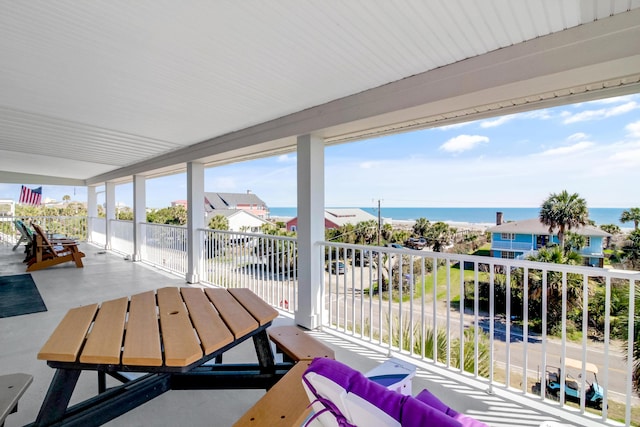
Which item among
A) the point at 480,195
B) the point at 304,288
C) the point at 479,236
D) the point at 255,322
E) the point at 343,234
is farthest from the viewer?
the point at 480,195

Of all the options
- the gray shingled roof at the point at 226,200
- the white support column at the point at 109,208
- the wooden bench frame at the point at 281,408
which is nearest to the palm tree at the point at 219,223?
the gray shingled roof at the point at 226,200

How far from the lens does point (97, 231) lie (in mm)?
10758

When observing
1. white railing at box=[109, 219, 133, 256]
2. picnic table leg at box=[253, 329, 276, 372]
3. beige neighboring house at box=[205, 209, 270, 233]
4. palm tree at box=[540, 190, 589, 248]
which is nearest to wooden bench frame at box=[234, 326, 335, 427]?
picnic table leg at box=[253, 329, 276, 372]

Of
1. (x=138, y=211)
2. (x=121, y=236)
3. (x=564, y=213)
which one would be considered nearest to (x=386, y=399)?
(x=138, y=211)

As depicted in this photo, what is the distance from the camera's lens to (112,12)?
1.69 m

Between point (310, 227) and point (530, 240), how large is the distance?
7.85 m

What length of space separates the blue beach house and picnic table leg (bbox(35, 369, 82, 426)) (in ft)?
26.9

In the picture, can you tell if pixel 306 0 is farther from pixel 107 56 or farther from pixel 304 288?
pixel 304 288

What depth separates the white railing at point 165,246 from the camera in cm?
629

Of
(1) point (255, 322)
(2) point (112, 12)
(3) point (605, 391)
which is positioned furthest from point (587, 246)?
(2) point (112, 12)

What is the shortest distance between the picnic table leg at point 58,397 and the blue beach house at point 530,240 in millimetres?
8204

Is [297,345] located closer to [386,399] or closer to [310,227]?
[386,399]

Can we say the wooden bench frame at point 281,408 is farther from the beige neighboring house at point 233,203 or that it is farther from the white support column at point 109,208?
the beige neighboring house at point 233,203

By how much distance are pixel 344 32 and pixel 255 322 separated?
73.0 inches
